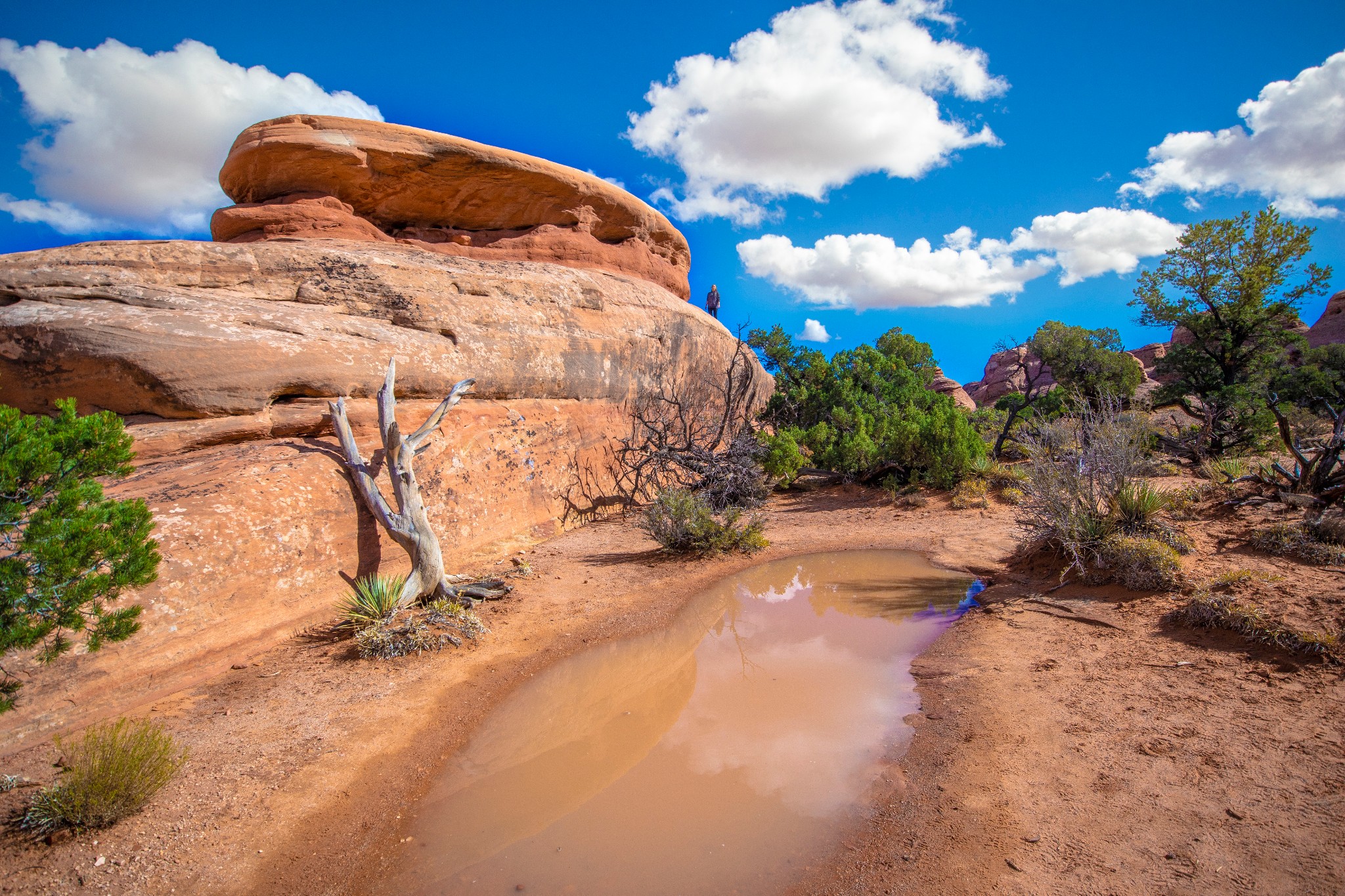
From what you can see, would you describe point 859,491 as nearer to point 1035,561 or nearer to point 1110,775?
point 1035,561

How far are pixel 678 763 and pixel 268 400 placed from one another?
265 inches

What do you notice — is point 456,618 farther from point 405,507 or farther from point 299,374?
point 299,374

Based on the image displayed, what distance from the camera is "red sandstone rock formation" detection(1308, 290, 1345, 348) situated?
31.1 m

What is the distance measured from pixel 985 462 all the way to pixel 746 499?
545cm

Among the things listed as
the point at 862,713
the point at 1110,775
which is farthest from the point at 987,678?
the point at 1110,775

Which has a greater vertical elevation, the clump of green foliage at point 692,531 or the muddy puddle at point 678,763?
the clump of green foliage at point 692,531

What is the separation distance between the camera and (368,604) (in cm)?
642

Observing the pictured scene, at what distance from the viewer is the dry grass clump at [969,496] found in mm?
12180

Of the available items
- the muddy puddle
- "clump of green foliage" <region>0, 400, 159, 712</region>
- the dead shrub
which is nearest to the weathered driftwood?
the muddy puddle

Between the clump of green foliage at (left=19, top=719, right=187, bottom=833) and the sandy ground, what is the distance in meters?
0.11

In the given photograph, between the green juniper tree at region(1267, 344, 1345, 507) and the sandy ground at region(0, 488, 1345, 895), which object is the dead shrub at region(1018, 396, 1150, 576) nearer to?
the sandy ground at region(0, 488, 1345, 895)

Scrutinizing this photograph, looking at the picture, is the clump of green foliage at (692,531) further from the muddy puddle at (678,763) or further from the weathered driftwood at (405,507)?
the weathered driftwood at (405,507)

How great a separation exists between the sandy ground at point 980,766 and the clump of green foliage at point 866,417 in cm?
669

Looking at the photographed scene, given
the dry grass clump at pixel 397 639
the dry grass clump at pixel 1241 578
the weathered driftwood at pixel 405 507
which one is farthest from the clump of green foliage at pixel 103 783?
the dry grass clump at pixel 1241 578
